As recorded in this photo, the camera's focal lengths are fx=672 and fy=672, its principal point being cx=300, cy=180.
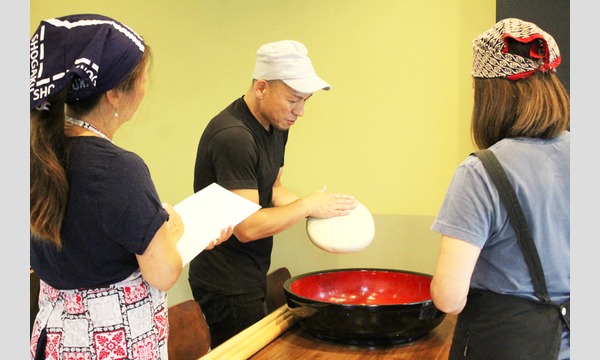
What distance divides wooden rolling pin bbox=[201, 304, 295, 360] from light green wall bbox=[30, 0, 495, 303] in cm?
88

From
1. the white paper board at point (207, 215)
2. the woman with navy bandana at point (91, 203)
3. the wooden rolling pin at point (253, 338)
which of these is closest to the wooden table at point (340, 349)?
the wooden rolling pin at point (253, 338)

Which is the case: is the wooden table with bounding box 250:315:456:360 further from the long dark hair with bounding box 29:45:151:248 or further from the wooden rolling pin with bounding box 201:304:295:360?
the long dark hair with bounding box 29:45:151:248

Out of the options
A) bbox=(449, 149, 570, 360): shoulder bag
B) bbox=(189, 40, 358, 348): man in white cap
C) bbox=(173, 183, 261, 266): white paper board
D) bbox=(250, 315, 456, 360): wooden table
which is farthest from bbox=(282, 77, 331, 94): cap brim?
bbox=(449, 149, 570, 360): shoulder bag

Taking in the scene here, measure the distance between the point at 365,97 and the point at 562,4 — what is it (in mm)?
801

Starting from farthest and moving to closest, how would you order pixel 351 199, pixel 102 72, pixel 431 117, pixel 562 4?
pixel 431 117
pixel 562 4
pixel 351 199
pixel 102 72

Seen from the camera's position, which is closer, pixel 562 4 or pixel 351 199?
pixel 351 199

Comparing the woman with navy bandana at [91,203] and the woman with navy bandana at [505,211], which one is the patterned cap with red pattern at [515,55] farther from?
the woman with navy bandana at [91,203]

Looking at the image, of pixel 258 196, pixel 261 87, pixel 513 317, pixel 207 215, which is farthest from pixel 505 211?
pixel 261 87

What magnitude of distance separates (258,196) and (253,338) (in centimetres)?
42

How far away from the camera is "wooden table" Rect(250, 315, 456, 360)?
1.65m

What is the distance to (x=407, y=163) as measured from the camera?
8.66ft

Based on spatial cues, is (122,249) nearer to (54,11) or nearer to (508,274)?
(508,274)

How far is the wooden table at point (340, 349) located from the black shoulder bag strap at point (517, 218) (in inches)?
20.4

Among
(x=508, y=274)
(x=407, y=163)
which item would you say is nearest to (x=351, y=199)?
(x=407, y=163)
